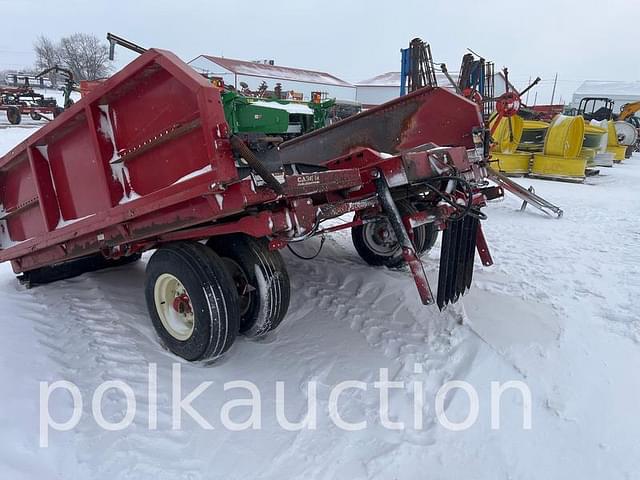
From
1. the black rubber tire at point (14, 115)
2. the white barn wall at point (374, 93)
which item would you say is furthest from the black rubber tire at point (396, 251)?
the white barn wall at point (374, 93)

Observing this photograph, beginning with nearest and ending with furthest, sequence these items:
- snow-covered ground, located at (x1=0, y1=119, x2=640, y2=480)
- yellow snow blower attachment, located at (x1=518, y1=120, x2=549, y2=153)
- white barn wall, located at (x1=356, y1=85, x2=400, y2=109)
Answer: snow-covered ground, located at (x1=0, y1=119, x2=640, y2=480)
yellow snow blower attachment, located at (x1=518, y1=120, x2=549, y2=153)
white barn wall, located at (x1=356, y1=85, x2=400, y2=109)

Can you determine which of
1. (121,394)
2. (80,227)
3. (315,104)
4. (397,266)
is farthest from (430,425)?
(315,104)

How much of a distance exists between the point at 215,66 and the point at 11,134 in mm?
29996

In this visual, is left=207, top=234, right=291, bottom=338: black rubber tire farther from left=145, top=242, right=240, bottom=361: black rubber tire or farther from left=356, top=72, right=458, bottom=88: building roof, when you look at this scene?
left=356, top=72, right=458, bottom=88: building roof

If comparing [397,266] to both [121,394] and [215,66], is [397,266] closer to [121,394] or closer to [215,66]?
[121,394]

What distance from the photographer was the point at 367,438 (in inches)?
90.4

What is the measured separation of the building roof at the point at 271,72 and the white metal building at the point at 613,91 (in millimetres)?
25025

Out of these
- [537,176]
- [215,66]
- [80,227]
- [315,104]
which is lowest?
[537,176]

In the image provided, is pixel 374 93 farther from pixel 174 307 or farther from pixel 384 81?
pixel 174 307

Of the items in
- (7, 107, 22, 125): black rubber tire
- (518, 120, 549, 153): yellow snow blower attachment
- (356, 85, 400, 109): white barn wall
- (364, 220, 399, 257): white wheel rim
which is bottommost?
(364, 220, 399, 257): white wheel rim

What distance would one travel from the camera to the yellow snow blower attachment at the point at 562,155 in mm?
10836

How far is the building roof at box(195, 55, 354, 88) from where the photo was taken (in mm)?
39956

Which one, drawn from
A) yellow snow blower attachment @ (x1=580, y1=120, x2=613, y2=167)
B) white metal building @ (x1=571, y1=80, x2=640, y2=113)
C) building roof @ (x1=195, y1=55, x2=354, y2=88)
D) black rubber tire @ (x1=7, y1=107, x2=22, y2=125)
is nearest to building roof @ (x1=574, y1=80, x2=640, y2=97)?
white metal building @ (x1=571, y1=80, x2=640, y2=113)

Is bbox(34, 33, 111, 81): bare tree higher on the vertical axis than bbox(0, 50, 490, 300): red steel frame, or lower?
higher
